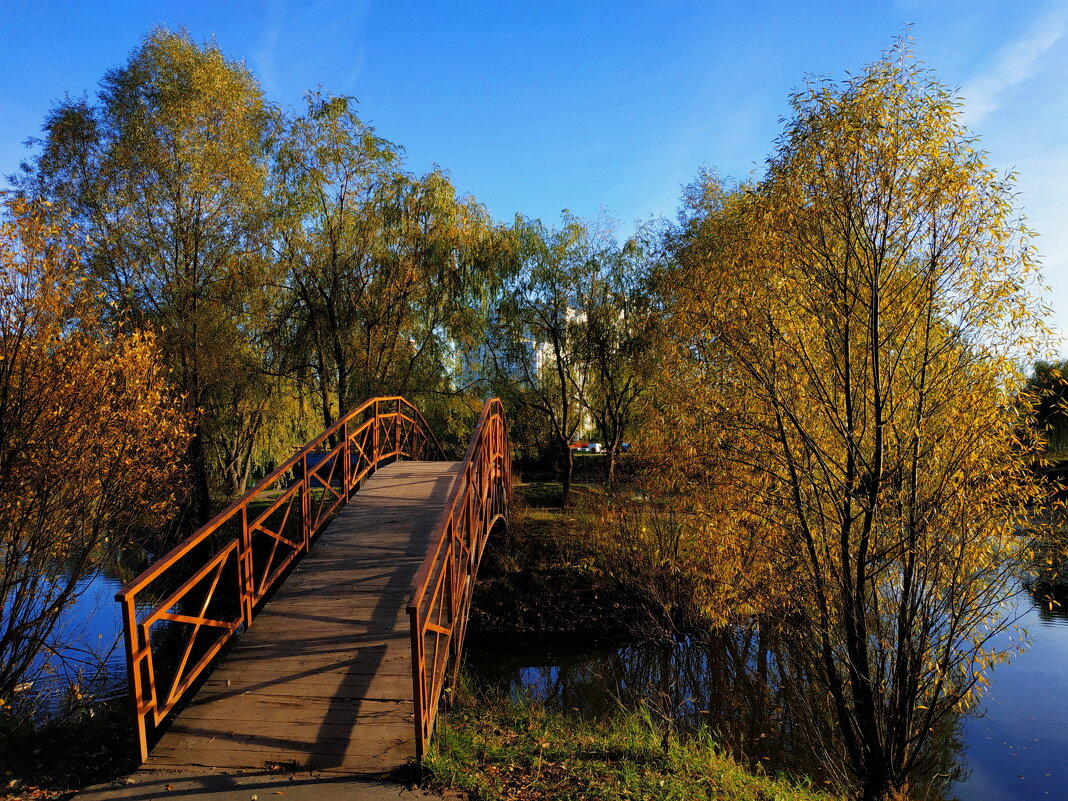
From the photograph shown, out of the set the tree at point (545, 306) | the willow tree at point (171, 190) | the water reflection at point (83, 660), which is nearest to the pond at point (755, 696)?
the water reflection at point (83, 660)

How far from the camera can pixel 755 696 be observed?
9422 mm

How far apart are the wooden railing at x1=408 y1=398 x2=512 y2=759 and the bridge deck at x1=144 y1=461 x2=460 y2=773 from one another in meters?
0.20

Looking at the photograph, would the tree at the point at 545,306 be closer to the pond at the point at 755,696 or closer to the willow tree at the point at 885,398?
the pond at the point at 755,696

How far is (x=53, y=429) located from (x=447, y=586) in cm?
405

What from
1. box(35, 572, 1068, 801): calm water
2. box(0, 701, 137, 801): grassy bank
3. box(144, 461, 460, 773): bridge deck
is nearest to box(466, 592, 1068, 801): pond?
box(35, 572, 1068, 801): calm water

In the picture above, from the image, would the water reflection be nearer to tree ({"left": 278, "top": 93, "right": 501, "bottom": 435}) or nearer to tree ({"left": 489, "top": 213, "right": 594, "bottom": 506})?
tree ({"left": 278, "top": 93, "right": 501, "bottom": 435})

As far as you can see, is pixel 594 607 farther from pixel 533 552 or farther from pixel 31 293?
pixel 31 293

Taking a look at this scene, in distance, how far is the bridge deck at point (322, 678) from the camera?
4145 millimetres

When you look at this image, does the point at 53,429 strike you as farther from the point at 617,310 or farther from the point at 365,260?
the point at 617,310

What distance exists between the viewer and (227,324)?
15008 mm

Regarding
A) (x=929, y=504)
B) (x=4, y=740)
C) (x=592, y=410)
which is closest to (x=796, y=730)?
(x=929, y=504)

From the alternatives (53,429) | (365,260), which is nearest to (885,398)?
(53,429)

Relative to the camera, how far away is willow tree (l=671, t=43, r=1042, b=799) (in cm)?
585

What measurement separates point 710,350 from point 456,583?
3.97 m
